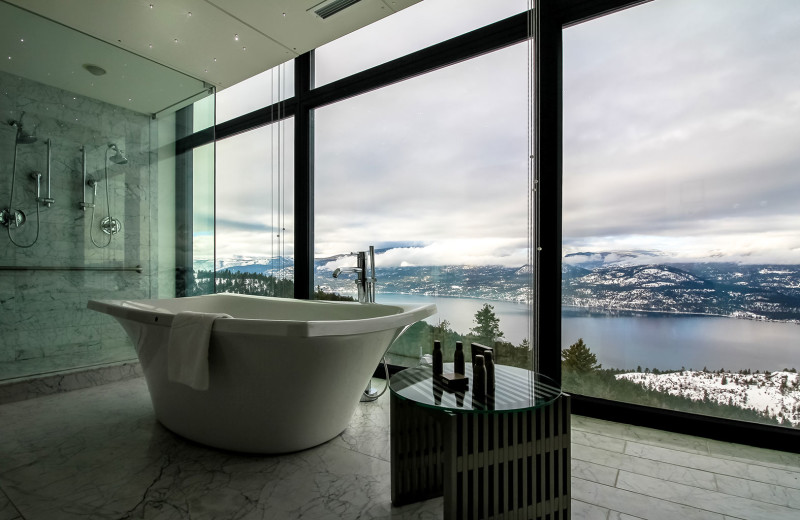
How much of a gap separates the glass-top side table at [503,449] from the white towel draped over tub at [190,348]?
31.3 inches

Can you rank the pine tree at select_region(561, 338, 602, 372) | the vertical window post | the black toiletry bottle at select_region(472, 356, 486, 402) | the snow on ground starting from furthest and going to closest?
the vertical window post, the pine tree at select_region(561, 338, 602, 372), the snow on ground, the black toiletry bottle at select_region(472, 356, 486, 402)

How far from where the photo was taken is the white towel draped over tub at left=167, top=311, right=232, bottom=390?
5.34ft

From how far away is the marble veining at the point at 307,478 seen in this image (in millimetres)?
1378

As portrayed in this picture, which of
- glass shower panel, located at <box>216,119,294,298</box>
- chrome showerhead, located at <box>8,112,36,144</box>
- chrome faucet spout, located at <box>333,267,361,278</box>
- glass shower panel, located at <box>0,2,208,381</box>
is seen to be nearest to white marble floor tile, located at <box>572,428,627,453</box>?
chrome faucet spout, located at <box>333,267,361,278</box>

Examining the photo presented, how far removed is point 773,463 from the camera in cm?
167

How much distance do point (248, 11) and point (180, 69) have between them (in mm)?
1008

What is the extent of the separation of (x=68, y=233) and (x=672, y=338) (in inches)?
142

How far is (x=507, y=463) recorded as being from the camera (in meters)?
1.19

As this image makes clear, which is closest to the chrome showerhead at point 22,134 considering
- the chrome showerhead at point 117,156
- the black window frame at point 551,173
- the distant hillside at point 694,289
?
the chrome showerhead at point 117,156

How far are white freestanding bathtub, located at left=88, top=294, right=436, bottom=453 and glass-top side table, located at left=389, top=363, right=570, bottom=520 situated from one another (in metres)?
0.39

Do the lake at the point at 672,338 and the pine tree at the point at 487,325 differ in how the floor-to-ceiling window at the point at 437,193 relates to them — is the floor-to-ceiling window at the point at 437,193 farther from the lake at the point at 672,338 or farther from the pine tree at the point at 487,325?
the lake at the point at 672,338

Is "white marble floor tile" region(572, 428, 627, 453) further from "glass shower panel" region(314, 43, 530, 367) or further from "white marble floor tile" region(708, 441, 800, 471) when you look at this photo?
"glass shower panel" region(314, 43, 530, 367)

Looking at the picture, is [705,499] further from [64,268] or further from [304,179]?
[64,268]

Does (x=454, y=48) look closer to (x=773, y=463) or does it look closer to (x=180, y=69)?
(x=180, y=69)
